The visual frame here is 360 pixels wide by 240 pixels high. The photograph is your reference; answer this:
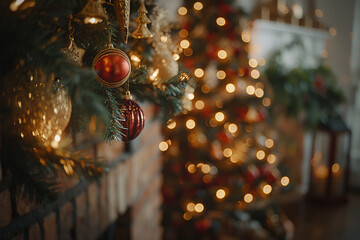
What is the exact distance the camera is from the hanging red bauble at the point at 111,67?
351mm

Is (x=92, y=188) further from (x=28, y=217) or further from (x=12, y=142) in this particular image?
(x=12, y=142)

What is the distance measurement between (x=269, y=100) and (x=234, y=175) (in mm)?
718

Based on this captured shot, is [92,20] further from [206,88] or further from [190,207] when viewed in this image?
[190,207]

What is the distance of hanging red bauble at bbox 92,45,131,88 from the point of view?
1.15ft

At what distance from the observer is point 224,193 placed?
2297 millimetres

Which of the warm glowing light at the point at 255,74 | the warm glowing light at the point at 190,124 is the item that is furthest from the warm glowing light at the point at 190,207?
the warm glowing light at the point at 255,74

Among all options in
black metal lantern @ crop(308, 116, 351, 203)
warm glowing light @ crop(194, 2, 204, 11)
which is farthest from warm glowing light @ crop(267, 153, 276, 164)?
warm glowing light @ crop(194, 2, 204, 11)

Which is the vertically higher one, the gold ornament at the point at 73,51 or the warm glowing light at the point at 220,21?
the warm glowing light at the point at 220,21

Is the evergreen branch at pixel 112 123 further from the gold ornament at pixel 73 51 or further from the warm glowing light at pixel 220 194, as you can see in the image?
the warm glowing light at pixel 220 194

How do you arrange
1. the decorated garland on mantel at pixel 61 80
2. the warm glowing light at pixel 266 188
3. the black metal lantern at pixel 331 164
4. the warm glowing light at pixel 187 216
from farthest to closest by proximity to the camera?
the black metal lantern at pixel 331 164 → the warm glowing light at pixel 266 188 → the warm glowing light at pixel 187 216 → the decorated garland on mantel at pixel 61 80

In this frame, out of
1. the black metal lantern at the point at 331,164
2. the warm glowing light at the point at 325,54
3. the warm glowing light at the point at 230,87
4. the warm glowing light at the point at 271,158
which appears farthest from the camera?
the warm glowing light at the point at 325,54

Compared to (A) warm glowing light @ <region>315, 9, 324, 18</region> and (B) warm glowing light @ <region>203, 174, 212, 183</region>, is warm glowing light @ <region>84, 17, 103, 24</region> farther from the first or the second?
(A) warm glowing light @ <region>315, 9, 324, 18</region>

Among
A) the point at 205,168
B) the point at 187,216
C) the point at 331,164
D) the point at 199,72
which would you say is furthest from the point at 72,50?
the point at 331,164

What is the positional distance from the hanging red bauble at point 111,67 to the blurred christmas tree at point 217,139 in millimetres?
1688
